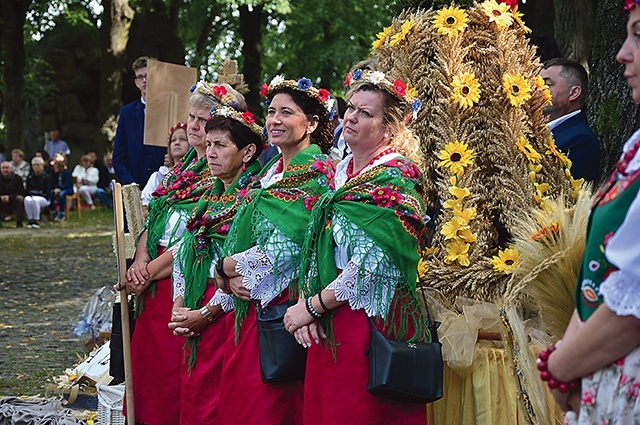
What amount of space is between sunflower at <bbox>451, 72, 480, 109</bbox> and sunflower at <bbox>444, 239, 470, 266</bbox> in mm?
660

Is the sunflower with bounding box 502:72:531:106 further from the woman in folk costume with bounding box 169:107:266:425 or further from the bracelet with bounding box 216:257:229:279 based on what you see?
the bracelet with bounding box 216:257:229:279

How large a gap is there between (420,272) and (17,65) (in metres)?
20.6

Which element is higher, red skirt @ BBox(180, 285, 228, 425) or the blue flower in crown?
the blue flower in crown

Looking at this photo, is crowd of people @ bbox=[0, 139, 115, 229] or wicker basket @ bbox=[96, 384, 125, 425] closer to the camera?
wicker basket @ bbox=[96, 384, 125, 425]

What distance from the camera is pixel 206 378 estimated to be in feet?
15.7

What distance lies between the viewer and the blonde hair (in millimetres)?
4004

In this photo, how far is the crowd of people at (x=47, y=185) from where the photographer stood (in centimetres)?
2012

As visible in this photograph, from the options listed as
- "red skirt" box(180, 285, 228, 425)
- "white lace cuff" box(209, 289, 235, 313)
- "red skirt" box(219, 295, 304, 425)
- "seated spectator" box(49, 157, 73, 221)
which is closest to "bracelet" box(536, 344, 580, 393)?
"red skirt" box(219, 295, 304, 425)

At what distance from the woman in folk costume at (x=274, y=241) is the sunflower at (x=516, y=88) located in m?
0.88

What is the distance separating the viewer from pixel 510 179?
464 centimetres

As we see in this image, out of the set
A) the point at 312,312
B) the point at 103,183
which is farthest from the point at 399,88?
the point at 103,183

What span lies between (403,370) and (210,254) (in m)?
1.51

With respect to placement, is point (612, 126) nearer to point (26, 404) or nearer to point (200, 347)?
point (200, 347)

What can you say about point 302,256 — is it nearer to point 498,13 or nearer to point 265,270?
point 265,270
